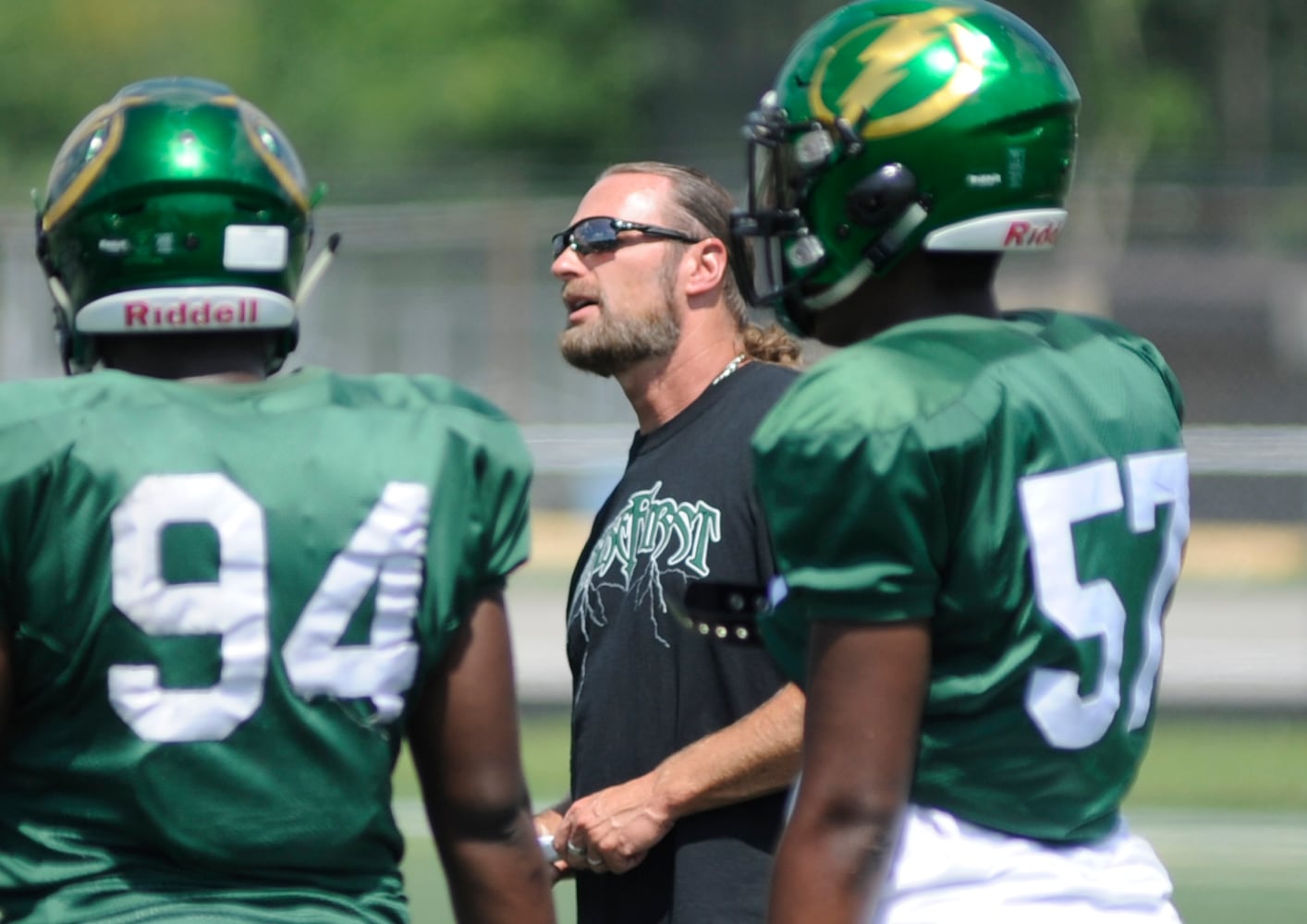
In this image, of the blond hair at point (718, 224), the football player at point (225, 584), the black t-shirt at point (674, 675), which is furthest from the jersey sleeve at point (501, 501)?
the blond hair at point (718, 224)

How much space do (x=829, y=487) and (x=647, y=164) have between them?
2.11m

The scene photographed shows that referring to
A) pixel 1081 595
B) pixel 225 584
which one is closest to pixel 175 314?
pixel 225 584

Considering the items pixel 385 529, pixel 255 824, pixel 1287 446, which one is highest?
pixel 385 529

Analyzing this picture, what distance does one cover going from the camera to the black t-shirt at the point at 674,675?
346 centimetres

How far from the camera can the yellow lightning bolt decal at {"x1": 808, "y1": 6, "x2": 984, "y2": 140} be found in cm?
253

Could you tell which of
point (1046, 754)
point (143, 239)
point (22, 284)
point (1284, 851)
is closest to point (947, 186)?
point (1046, 754)

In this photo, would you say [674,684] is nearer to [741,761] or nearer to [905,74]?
[741,761]

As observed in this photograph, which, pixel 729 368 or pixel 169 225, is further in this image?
pixel 729 368

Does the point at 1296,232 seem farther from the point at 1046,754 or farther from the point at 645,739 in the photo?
the point at 1046,754

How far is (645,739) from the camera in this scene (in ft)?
11.7

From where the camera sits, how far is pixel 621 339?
4.06 m

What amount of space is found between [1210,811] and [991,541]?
269 inches

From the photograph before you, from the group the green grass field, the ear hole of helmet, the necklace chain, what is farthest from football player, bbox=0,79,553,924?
the green grass field

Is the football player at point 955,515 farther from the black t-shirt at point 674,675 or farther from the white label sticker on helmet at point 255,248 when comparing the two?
the black t-shirt at point 674,675
